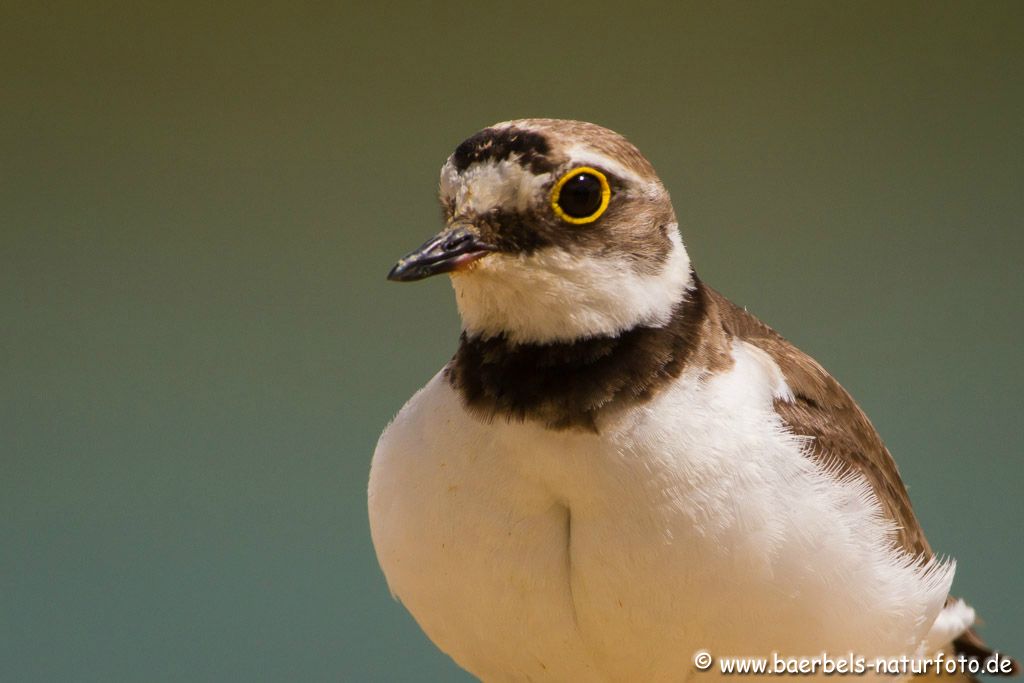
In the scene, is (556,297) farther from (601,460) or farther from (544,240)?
(601,460)

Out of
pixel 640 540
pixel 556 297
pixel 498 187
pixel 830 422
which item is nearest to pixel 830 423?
pixel 830 422

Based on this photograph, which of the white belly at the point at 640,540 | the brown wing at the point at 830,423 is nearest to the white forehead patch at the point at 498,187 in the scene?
the white belly at the point at 640,540

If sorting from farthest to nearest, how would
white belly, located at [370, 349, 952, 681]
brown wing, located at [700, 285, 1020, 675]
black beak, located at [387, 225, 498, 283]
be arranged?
brown wing, located at [700, 285, 1020, 675] < white belly, located at [370, 349, 952, 681] < black beak, located at [387, 225, 498, 283]

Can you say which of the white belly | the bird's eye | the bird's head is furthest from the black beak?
the white belly

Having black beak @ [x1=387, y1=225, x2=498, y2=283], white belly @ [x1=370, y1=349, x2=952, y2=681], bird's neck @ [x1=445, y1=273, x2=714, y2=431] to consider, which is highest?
black beak @ [x1=387, y1=225, x2=498, y2=283]

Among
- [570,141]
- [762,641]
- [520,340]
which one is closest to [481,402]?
[520,340]

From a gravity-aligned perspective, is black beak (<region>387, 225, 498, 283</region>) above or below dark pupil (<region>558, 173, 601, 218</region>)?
below

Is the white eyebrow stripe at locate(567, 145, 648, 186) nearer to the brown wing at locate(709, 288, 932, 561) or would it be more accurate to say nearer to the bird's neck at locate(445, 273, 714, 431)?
the bird's neck at locate(445, 273, 714, 431)

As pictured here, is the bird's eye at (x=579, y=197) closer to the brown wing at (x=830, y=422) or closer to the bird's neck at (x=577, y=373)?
the bird's neck at (x=577, y=373)

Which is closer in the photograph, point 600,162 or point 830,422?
point 600,162
